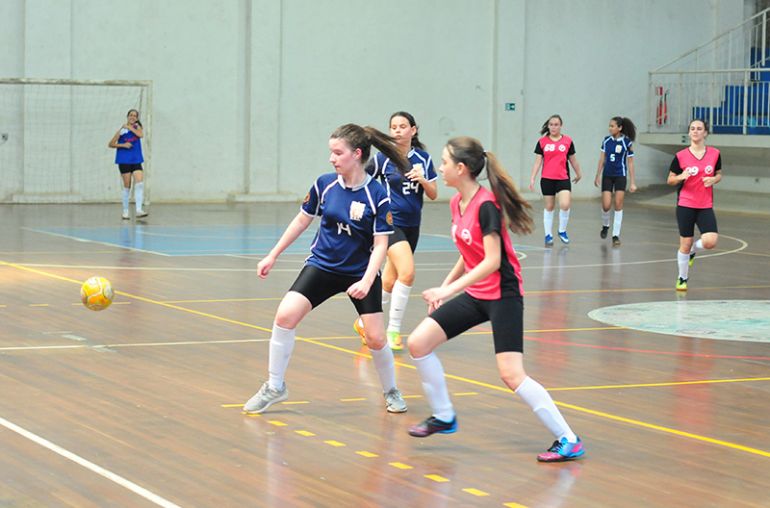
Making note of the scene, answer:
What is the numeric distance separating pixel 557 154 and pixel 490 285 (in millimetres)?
15649

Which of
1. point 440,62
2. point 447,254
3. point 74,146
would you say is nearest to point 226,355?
point 447,254

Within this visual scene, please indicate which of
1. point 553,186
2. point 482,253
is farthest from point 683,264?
point 482,253

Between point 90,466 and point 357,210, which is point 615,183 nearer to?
point 357,210

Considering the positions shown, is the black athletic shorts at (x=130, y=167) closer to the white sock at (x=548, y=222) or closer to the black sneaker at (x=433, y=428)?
the white sock at (x=548, y=222)

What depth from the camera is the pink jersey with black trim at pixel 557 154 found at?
22672 millimetres

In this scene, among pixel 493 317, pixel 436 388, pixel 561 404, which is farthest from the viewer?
pixel 561 404

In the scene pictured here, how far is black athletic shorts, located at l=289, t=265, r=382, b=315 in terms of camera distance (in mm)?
8336

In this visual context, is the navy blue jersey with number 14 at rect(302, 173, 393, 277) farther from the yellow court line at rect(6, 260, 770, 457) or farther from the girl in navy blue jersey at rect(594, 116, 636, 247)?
the girl in navy blue jersey at rect(594, 116, 636, 247)

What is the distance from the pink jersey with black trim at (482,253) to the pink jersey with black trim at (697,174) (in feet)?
28.5

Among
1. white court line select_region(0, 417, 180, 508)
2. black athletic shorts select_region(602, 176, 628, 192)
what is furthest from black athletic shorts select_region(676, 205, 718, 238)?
white court line select_region(0, 417, 180, 508)

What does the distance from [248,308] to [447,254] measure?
708 cm

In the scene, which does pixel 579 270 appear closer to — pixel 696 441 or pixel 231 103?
pixel 696 441

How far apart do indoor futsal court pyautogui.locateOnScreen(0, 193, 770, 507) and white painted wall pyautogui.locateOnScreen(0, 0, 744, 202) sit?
13.1 metres

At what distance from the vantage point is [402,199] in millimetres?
11273
